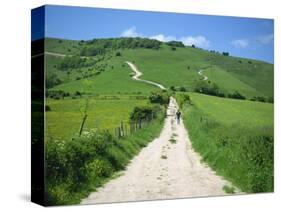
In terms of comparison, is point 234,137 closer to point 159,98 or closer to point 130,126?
point 159,98

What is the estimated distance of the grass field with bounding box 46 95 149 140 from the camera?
13.6m

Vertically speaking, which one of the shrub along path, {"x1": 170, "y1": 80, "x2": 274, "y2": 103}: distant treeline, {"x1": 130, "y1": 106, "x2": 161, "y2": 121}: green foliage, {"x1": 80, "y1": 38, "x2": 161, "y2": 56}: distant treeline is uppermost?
{"x1": 80, "y1": 38, "x2": 161, "y2": 56}: distant treeline

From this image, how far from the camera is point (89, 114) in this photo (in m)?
14.1

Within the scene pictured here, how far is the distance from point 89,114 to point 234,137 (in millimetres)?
3603

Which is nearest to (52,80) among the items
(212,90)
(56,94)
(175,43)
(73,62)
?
(56,94)

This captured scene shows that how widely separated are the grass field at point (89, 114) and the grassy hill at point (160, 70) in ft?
0.81

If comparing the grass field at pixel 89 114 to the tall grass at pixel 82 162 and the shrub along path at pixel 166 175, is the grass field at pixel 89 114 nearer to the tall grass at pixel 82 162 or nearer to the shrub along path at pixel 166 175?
the tall grass at pixel 82 162

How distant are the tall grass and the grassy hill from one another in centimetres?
103

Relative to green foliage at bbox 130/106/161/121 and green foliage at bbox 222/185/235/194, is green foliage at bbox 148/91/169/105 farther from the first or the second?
green foliage at bbox 222/185/235/194

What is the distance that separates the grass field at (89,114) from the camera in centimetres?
1364

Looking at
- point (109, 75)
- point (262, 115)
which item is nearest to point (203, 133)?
point (262, 115)

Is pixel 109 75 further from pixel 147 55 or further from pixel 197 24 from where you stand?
pixel 197 24

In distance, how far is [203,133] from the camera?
15.8 m

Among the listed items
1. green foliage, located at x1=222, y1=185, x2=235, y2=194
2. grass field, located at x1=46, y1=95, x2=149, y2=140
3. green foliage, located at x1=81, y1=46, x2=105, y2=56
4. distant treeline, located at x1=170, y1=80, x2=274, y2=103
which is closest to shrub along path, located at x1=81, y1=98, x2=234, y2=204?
green foliage, located at x1=222, y1=185, x2=235, y2=194
